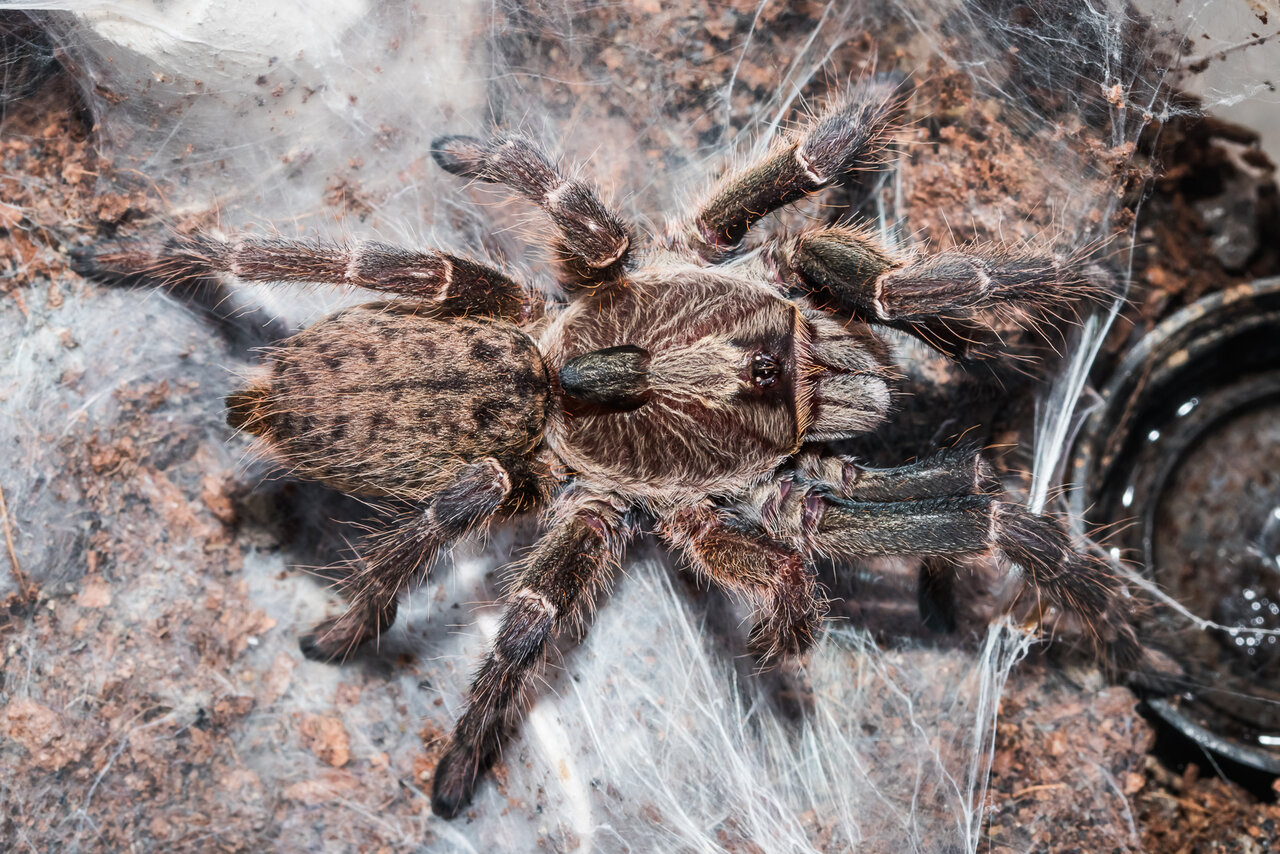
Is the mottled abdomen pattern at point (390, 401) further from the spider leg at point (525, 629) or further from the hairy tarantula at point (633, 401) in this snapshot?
the spider leg at point (525, 629)

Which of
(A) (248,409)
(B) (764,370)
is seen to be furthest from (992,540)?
(A) (248,409)

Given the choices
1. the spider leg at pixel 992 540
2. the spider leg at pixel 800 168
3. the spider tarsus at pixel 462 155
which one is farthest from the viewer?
the spider tarsus at pixel 462 155

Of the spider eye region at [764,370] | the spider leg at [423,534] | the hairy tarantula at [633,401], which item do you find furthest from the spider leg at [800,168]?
the spider leg at [423,534]

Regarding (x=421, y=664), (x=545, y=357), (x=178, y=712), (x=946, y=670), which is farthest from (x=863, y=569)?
(x=178, y=712)

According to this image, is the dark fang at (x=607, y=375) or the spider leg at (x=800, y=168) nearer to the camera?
the dark fang at (x=607, y=375)

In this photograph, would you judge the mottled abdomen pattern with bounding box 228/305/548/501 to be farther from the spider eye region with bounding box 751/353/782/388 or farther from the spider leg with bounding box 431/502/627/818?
the spider eye region with bounding box 751/353/782/388

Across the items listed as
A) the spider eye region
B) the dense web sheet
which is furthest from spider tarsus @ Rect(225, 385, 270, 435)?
the spider eye region

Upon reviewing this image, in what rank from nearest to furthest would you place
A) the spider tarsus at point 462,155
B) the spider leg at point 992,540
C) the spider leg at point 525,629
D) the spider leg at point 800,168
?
the spider leg at point 992,540 → the spider leg at point 525,629 → the spider leg at point 800,168 → the spider tarsus at point 462,155
